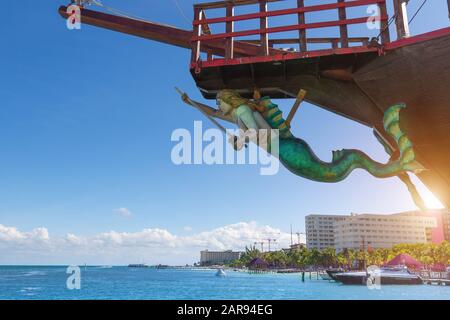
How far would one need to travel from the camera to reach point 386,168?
584cm

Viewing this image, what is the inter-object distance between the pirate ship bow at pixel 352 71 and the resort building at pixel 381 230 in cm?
12808

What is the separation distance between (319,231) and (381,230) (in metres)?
25.6

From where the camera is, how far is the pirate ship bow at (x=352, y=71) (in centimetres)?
595

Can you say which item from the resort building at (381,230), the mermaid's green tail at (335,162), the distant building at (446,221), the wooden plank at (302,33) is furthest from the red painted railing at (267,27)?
the distant building at (446,221)

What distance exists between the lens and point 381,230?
13488cm

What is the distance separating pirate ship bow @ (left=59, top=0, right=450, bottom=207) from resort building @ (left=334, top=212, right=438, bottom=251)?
5043 inches

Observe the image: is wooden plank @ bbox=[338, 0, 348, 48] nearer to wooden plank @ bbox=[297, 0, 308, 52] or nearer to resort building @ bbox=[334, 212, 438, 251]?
wooden plank @ bbox=[297, 0, 308, 52]

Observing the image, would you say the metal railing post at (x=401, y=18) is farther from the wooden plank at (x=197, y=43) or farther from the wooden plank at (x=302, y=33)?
the wooden plank at (x=197, y=43)

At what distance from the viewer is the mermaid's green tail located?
582 cm

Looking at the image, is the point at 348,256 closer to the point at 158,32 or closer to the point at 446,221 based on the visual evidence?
the point at 446,221

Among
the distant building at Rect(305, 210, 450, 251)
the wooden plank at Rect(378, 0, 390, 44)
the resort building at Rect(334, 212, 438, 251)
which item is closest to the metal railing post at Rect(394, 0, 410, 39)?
the wooden plank at Rect(378, 0, 390, 44)

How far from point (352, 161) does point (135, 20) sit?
5.08 m
